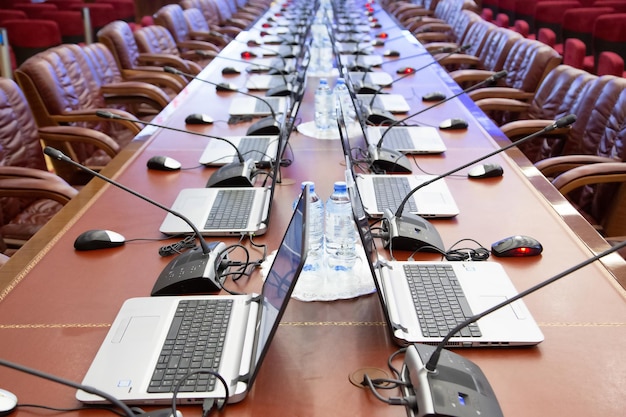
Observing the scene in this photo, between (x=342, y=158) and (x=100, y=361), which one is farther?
(x=342, y=158)

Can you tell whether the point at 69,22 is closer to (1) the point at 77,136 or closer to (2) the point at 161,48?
(2) the point at 161,48

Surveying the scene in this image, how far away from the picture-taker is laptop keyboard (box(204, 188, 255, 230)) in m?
1.31

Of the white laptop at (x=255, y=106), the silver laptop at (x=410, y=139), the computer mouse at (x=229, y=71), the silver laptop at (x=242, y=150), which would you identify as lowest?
the computer mouse at (x=229, y=71)

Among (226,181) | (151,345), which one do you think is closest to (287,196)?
(226,181)

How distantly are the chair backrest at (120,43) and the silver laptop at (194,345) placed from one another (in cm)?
261

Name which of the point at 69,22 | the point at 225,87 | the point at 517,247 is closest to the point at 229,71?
the point at 225,87

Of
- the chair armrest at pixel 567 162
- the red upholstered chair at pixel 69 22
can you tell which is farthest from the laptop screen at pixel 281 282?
the red upholstered chair at pixel 69 22

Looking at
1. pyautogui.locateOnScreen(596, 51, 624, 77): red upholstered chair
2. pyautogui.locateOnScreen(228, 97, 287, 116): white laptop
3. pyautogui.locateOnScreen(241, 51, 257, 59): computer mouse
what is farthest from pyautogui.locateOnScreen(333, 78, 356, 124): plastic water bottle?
pyautogui.locateOnScreen(596, 51, 624, 77): red upholstered chair

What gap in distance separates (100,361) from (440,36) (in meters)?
4.19

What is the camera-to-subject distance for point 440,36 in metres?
4.55

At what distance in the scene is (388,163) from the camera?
1.63 metres

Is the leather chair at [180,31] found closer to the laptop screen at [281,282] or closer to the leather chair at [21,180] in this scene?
the leather chair at [21,180]

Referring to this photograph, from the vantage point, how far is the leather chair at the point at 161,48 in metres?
3.45

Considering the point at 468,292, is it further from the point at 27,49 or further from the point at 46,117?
the point at 27,49
